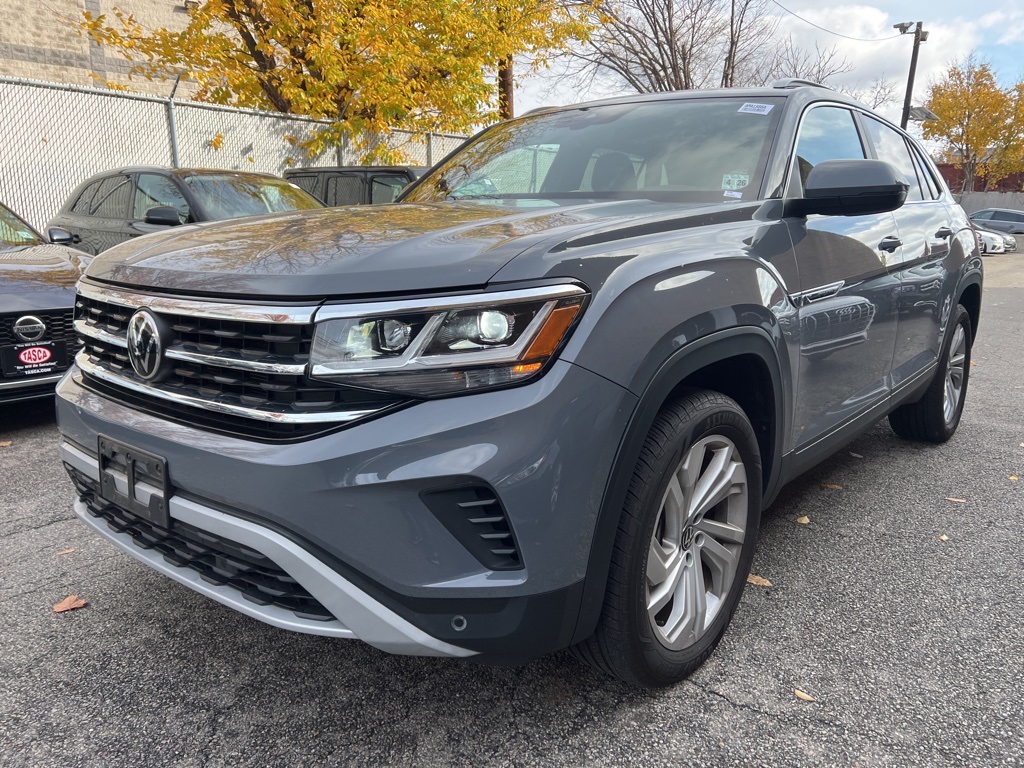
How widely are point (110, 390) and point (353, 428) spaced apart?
3.16 ft

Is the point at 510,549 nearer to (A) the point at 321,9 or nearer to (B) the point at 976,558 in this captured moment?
(B) the point at 976,558

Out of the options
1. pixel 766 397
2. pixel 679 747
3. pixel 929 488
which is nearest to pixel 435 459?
pixel 679 747

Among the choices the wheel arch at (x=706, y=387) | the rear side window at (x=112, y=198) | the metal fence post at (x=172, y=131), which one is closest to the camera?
the wheel arch at (x=706, y=387)

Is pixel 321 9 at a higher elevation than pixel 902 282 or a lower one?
higher

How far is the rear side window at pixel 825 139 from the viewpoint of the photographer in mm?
2895

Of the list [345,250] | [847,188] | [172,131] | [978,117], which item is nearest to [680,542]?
[345,250]

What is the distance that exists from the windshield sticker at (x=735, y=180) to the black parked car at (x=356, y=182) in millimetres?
7089

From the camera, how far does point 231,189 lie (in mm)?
7211

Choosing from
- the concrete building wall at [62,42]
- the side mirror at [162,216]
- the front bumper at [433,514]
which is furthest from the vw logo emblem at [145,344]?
the concrete building wall at [62,42]

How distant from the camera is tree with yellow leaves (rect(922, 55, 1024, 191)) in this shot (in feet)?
143

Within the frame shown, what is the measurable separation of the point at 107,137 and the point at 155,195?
185 inches

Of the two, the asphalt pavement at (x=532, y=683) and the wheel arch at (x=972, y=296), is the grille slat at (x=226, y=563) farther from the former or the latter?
the wheel arch at (x=972, y=296)

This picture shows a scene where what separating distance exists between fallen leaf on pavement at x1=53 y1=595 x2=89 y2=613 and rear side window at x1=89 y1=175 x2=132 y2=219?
562 centimetres

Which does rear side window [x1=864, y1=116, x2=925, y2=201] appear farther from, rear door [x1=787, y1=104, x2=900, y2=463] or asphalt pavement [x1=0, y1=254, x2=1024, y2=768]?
asphalt pavement [x1=0, y1=254, x2=1024, y2=768]
